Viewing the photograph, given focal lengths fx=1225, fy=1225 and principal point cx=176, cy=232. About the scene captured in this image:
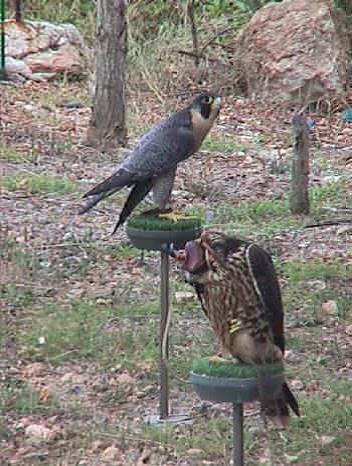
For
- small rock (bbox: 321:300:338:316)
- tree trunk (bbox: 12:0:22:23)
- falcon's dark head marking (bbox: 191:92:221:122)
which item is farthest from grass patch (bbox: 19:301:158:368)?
tree trunk (bbox: 12:0:22:23)

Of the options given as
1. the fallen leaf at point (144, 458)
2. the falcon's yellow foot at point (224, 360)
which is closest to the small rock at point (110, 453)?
the fallen leaf at point (144, 458)

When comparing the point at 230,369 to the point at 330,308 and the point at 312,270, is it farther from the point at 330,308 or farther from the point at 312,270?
the point at 312,270

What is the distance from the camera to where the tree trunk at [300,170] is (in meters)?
7.01

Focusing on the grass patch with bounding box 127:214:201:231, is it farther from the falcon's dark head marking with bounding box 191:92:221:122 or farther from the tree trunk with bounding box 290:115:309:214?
the tree trunk with bounding box 290:115:309:214

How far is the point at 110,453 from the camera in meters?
4.20

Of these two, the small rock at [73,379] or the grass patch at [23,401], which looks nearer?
the grass patch at [23,401]

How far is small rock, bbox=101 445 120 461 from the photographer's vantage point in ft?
13.7

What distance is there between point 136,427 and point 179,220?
2.50 ft

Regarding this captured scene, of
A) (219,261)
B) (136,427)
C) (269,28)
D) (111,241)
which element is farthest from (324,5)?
(219,261)

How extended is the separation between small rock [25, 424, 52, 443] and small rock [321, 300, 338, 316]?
5.53 feet

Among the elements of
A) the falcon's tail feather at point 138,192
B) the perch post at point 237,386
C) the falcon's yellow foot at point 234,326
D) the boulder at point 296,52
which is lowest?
the perch post at point 237,386

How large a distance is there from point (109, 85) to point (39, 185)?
1348 mm

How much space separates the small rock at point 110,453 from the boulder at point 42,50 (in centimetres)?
771

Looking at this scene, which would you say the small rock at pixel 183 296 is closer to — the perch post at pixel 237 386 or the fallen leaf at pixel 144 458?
the fallen leaf at pixel 144 458
